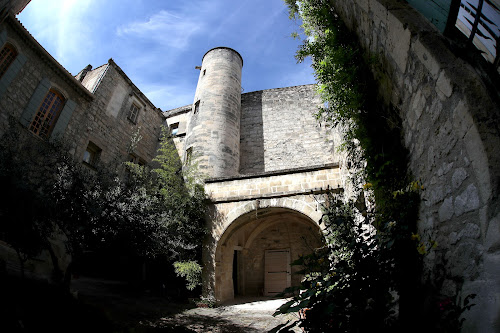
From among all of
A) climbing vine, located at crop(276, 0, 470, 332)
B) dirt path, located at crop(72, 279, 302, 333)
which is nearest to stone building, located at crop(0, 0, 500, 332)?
climbing vine, located at crop(276, 0, 470, 332)

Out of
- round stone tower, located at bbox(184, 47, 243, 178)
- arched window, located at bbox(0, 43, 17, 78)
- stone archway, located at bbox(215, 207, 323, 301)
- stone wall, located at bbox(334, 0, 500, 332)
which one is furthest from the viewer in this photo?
round stone tower, located at bbox(184, 47, 243, 178)

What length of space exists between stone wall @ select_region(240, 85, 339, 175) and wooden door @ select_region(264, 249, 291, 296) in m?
3.61

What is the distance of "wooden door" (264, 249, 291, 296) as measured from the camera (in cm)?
941

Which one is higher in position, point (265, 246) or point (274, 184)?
point (274, 184)

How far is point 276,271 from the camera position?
31.7 feet

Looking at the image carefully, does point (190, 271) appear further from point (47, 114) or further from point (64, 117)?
point (47, 114)

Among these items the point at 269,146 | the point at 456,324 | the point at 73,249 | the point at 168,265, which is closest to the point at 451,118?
the point at 456,324

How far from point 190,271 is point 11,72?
7508 mm

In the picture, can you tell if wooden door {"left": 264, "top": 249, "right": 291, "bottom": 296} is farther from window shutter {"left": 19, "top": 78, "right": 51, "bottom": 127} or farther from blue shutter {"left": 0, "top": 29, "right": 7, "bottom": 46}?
blue shutter {"left": 0, "top": 29, "right": 7, "bottom": 46}

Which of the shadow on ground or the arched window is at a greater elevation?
the arched window

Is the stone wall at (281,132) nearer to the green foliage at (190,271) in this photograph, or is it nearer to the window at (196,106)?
the window at (196,106)

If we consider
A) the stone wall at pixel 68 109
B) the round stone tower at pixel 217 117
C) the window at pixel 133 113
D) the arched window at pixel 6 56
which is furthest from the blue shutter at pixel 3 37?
the round stone tower at pixel 217 117

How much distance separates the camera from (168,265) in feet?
24.3

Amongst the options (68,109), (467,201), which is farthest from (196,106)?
(467,201)
